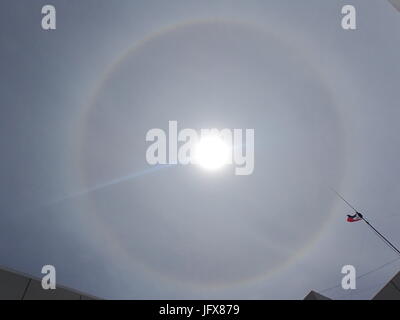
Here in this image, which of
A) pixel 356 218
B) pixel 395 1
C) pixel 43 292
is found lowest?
pixel 43 292
